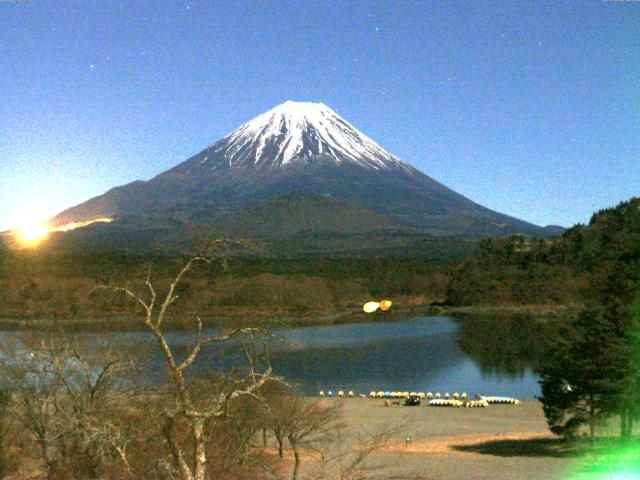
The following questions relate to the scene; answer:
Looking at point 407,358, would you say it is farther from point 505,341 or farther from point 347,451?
point 347,451

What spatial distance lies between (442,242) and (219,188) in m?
64.4

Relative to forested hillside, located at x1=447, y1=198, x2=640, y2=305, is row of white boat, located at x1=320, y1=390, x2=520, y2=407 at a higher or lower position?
lower

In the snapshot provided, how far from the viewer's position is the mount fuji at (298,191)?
152 m

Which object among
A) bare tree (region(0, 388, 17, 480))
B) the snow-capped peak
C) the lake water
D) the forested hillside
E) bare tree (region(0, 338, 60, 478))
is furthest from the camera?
the snow-capped peak

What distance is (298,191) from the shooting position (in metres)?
165

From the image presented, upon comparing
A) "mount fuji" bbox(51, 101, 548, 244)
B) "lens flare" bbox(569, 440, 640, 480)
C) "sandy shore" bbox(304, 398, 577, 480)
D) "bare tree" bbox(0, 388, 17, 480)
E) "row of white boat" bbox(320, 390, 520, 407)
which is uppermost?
"mount fuji" bbox(51, 101, 548, 244)

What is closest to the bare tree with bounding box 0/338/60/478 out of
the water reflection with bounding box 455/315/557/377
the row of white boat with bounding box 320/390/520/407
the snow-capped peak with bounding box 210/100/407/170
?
the row of white boat with bounding box 320/390/520/407

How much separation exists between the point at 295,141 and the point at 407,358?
151379 millimetres

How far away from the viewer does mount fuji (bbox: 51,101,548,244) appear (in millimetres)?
151500

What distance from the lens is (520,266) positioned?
81.9 m

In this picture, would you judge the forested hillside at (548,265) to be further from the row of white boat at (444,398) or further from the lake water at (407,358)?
the row of white boat at (444,398)

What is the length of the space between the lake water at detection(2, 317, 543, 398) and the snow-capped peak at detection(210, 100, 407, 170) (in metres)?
134

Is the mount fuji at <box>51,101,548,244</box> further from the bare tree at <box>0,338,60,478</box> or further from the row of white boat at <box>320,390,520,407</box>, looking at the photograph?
the bare tree at <box>0,338,60,478</box>

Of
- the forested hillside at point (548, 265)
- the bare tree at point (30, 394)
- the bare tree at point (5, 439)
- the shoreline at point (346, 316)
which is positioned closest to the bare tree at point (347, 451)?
the bare tree at point (30, 394)
